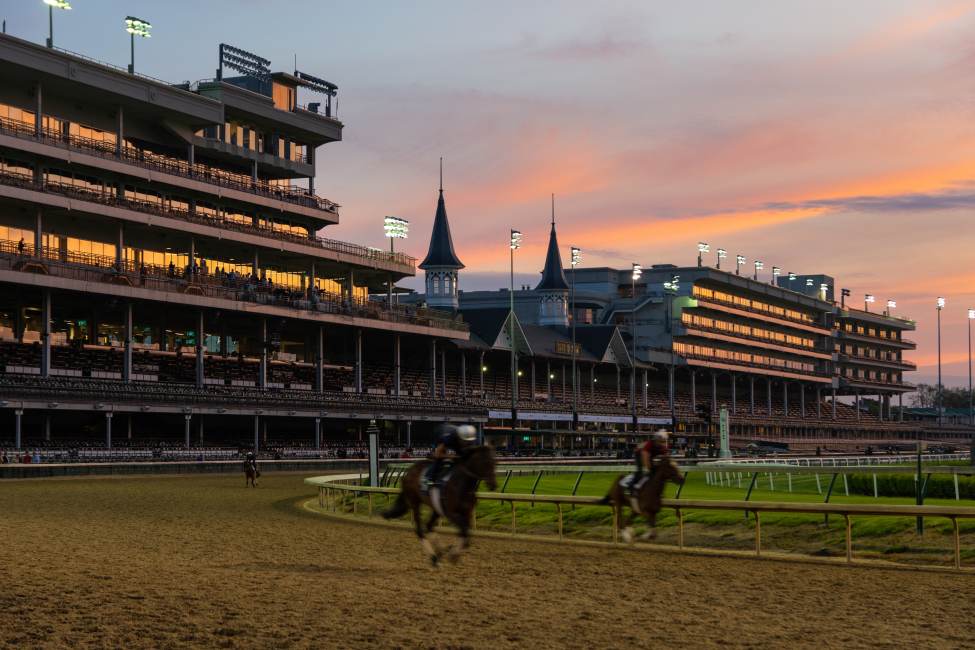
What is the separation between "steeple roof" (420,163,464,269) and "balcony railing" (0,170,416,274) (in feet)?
83.2

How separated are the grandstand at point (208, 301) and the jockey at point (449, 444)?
51158 millimetres

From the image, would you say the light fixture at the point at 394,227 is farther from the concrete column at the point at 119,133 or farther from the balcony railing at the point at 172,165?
the concrete column at the point at 119,133

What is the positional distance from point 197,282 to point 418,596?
62.9m

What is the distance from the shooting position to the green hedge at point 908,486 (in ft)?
123

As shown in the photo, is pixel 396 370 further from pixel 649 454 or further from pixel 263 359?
pixel 649 454

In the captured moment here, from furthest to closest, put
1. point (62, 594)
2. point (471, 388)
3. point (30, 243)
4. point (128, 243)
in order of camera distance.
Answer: point (471, 388)
point (128, 243)
point (30, 243)
point (62, 594)

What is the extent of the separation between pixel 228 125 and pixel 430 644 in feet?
262

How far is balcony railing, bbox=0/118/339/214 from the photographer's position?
2822 inches

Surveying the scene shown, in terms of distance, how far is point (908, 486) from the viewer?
132 feet

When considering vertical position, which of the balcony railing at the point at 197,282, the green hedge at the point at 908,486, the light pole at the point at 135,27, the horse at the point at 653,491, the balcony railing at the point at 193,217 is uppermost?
the light pole at the point at 135,27

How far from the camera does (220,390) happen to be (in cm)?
7469

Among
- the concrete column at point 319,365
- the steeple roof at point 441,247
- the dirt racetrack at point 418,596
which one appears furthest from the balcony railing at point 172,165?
the dirt racetrack at point 418,596

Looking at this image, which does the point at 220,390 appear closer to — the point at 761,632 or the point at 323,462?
the point at 323,462

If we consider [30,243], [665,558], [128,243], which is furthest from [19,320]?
[665,558]
